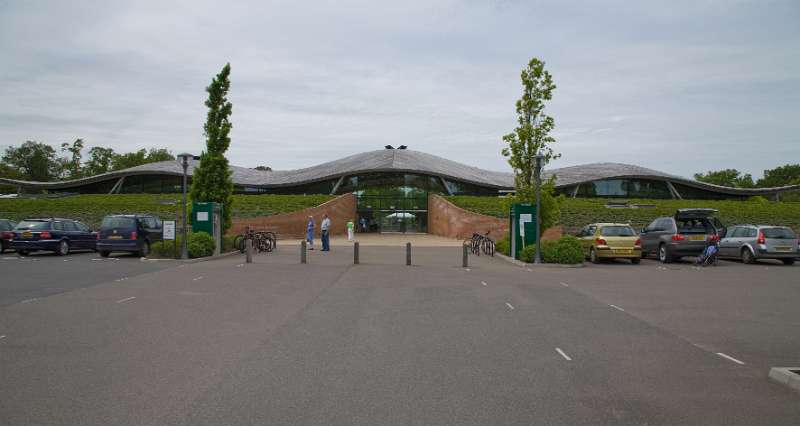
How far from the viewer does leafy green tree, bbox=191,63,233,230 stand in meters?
23.8

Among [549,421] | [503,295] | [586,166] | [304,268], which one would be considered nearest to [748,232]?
[503,295]

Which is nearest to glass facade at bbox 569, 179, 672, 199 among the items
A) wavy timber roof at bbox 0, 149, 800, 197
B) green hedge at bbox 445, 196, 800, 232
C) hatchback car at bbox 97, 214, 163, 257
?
wavy timber roof at bbox 0, 149, 800, 197

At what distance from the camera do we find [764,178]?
315ft

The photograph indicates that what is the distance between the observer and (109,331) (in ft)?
24.1

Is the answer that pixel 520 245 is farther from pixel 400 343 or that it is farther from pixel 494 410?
pixel 494 410

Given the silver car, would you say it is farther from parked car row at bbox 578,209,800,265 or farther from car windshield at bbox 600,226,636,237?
car windshield at bbox 600,226,636,237

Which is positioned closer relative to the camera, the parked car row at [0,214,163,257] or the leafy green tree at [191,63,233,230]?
the parked car row at [0,214,163,257]

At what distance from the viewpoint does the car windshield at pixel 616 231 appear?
19312 millimetres

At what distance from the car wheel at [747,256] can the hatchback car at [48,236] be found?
76.0 ft

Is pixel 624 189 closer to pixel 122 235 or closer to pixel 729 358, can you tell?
pixel 122 235

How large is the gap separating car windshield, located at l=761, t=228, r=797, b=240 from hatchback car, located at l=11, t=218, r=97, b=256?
2364cm

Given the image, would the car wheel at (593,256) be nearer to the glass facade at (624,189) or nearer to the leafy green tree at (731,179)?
the glass facade at (624,189)

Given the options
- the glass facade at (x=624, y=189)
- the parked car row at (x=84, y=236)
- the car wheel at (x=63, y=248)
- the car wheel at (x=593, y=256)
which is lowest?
the car wheel at (x=593, y=256)

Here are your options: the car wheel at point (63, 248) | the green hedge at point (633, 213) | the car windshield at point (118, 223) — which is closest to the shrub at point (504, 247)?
the car windshield at point (118, 223)
